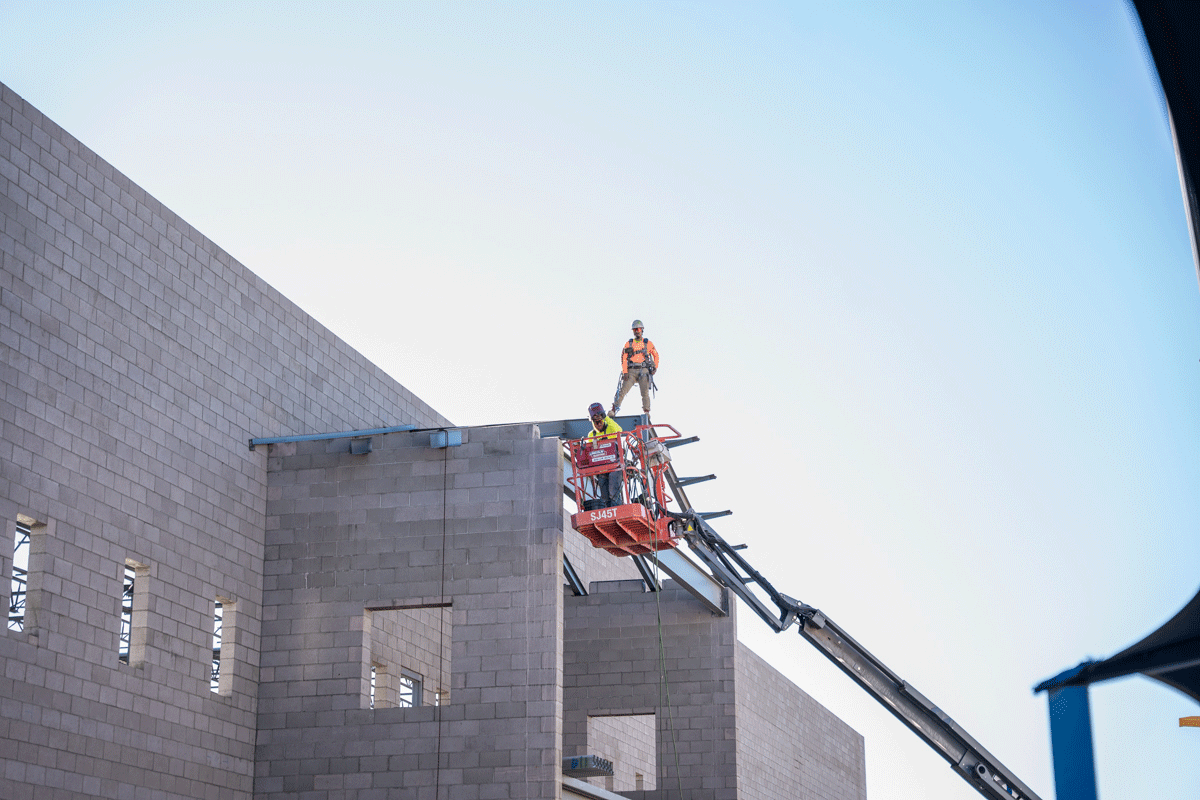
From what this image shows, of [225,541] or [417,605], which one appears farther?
[417,605]

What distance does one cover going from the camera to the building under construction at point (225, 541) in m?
16.3

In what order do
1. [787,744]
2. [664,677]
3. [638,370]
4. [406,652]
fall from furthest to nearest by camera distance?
[787,744], [664,677], [406,652], [638,370]

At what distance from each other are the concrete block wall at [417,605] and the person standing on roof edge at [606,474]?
704 mm

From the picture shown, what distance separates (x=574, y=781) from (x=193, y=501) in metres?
7.02

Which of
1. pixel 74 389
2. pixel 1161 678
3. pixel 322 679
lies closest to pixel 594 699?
pixel 322 679

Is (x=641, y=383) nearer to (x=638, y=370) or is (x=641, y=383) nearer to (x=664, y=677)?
(x=638, y=370)

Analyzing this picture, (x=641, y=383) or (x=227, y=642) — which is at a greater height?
(x=641, y=383)

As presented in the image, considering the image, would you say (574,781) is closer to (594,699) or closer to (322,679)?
(322,679)

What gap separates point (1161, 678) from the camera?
6.51 ft

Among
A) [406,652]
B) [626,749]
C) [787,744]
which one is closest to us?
[406,652]

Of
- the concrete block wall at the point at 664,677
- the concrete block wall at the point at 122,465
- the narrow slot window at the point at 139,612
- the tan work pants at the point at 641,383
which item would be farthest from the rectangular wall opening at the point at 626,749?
the narrow slot window at the point at 139,612

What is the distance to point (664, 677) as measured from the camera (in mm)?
26328

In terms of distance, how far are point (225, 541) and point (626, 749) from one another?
14361 millimetres

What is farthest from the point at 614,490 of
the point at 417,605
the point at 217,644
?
the point at 217,644
